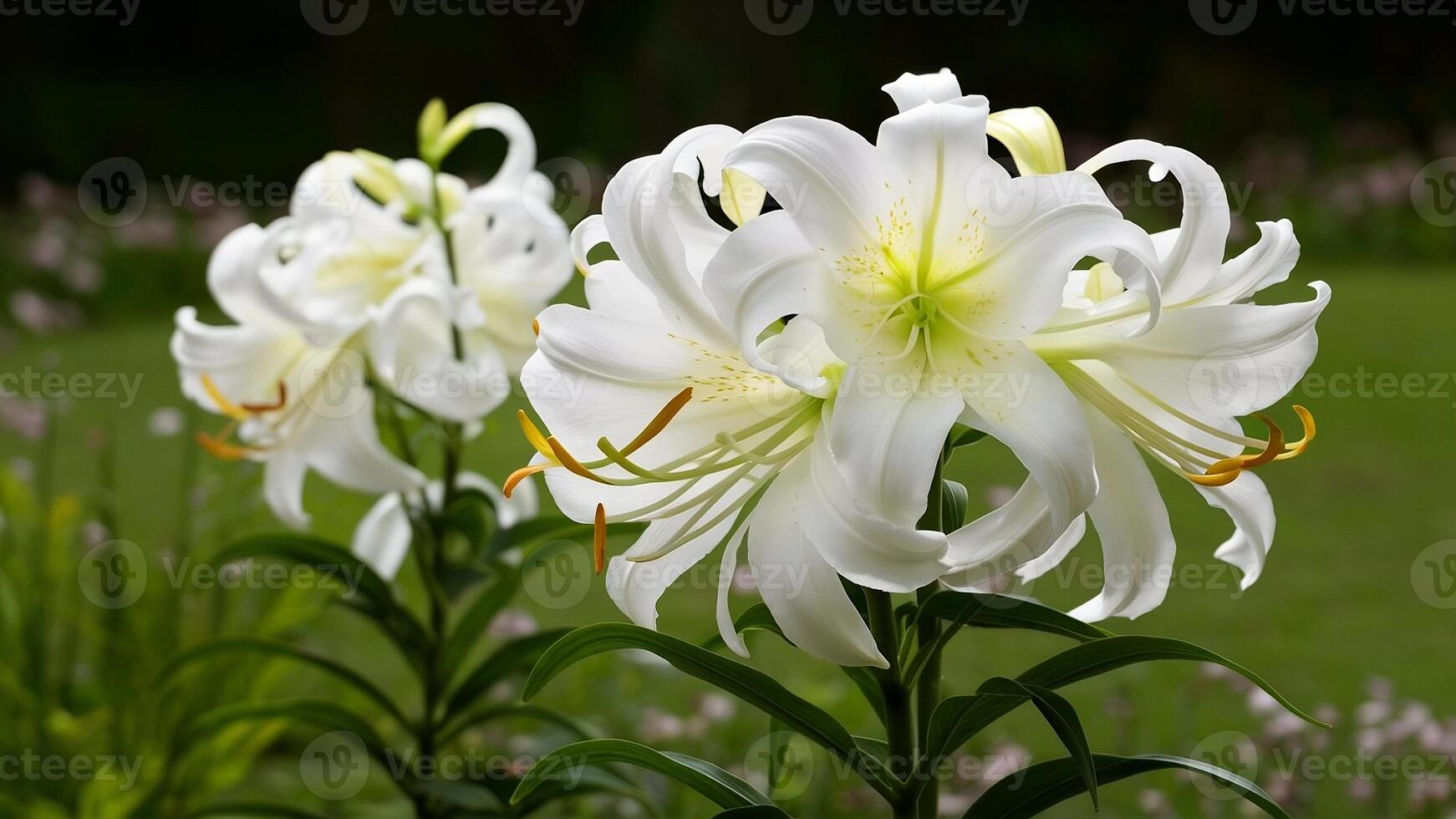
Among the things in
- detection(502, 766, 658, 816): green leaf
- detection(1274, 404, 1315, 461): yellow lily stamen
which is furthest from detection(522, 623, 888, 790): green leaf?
detection(502, 766, 658, 816): green leaf

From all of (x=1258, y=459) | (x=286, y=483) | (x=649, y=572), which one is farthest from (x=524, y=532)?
(x=1258, y=459)

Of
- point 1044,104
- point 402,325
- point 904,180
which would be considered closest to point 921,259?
point 904,180

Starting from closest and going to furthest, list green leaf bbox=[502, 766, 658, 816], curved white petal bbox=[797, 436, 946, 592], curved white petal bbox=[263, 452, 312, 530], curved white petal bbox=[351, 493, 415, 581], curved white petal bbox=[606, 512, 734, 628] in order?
curved white petal bbox=[797, 436, 946, 592], curved white petal bbox=[606, 512, 734, 628], green leaf bbox=[502, 766, 658, 816], curved white petal bbox=[263, 452, 312, 530], curved white petal bbox=[351, 493, 415, 581]

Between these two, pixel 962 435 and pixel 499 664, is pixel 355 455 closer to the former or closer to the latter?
pixel 499 664

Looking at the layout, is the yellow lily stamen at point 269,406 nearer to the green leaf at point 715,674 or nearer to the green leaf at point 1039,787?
the green leaf at point 715,674

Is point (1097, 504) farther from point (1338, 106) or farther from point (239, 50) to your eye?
point (239, 50)

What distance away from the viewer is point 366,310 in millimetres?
1082

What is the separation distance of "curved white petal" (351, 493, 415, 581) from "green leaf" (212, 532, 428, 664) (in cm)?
11

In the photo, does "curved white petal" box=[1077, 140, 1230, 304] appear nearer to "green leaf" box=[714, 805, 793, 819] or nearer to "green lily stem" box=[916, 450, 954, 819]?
"green lily stem" box=[916, 450, 954, 819]

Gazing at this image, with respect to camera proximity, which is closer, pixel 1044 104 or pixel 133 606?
pixel 133 606

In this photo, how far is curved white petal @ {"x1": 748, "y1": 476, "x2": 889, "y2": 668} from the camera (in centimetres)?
57

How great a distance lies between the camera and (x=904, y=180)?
1.83 feet

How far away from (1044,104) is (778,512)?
3.49 metres

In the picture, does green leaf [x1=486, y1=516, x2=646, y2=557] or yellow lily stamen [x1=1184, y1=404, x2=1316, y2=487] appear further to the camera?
green leaf [x1=486, y1=516, x2=646, y2=557]
